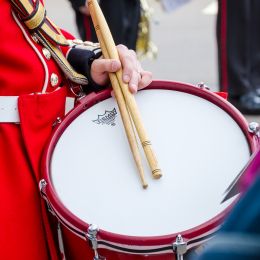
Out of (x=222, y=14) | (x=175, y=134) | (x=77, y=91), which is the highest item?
(x=222, y=14)

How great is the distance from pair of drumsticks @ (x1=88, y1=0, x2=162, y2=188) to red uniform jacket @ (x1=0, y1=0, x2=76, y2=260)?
0.41 feet

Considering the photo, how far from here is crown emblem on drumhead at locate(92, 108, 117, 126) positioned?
1.33 metres

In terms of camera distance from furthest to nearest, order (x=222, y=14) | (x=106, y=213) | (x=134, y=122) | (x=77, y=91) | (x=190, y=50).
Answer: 1. (x=190, y=50)
2. (x=222, y=14)
3. (x=77, y=91)
4. (x=134, y=122)
5. (x=106, y=213)

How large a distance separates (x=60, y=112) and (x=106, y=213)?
0.25 metres

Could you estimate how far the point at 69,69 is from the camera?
4.53ft

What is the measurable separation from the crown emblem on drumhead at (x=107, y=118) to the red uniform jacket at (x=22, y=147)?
0.09 m

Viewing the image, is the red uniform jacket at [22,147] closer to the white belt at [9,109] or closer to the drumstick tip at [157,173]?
the white belt at [9,109]

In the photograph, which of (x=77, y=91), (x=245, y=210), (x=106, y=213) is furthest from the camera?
(x=77, y=91)

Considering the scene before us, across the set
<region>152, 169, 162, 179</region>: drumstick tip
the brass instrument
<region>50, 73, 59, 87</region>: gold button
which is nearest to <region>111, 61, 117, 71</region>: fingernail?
<region>50, 73, 59, 87</region>: gold button

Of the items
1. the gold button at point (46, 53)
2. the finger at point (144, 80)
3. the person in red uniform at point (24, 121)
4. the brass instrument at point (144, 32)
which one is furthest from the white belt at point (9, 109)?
the brass instrument at point (144, 32)

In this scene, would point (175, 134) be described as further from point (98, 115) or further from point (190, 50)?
point (190, 50)

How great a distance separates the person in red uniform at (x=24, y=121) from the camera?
1251 mm

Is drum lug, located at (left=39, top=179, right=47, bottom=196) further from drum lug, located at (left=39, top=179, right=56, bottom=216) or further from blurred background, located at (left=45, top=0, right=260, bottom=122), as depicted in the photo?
blurred background, located at (left=45, top=0, right=260, bottom=122)

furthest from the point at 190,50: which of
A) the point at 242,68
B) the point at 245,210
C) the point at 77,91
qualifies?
the point at 245,210
